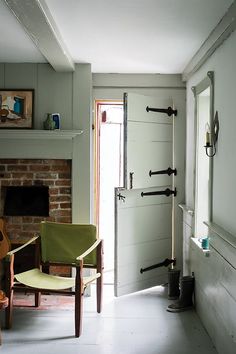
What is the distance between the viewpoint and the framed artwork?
403 centimetres

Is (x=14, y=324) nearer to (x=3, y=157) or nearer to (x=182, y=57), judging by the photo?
(x=3, y=157)

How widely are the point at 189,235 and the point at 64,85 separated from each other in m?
1.95

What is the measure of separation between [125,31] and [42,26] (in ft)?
2.15

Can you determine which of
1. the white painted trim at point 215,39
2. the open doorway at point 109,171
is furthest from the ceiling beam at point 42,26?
the open doorway at point 109,171

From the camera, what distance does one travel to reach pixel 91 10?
2.54m

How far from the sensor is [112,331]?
10.6 feet

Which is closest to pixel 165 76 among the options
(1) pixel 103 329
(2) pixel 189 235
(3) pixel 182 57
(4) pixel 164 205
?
(3) pixel 182 57

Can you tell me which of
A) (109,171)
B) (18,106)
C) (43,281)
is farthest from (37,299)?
(109,171)

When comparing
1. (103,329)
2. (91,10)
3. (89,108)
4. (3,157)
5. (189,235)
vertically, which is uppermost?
(91,10)

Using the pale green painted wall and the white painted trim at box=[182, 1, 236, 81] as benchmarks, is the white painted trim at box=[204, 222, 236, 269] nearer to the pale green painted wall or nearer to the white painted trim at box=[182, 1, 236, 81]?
the white painted trim at box=[182, 1, 236, 81]

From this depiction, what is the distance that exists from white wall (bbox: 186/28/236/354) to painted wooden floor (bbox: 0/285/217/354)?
9.5 inches

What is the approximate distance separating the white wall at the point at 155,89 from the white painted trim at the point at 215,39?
1.46ft

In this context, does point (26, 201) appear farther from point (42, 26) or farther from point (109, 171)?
point (42, 26)

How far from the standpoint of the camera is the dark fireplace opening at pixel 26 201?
4.17 meters
